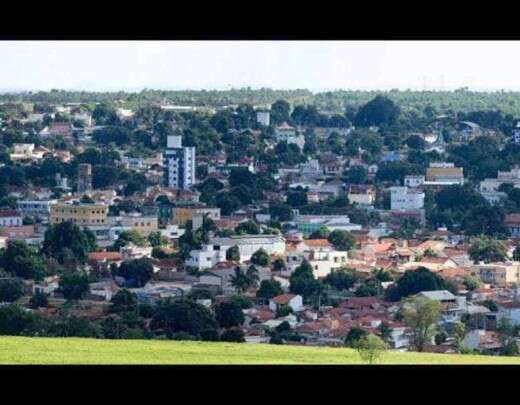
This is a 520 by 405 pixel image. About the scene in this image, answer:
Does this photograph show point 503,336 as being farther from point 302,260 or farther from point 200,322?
point 302,260

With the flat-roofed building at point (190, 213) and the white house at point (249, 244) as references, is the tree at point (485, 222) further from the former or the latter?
the flat-roofed building at point (190, 213)

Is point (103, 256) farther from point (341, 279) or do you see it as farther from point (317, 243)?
point (341, 279)

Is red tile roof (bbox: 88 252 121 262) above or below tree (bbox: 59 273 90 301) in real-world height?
below

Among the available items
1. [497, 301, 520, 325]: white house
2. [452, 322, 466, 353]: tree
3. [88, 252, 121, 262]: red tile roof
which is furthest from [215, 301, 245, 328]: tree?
[88, 252, 121, 262]: red tile roof

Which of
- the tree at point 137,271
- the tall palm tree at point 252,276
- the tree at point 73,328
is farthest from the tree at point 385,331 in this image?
the tree at point 137,271

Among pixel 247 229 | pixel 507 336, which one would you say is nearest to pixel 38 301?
pixel 507 336

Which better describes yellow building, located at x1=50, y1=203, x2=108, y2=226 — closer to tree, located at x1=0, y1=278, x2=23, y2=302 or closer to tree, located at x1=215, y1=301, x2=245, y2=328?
tree, located at x1=0, y1=278, x2=23, y2=302

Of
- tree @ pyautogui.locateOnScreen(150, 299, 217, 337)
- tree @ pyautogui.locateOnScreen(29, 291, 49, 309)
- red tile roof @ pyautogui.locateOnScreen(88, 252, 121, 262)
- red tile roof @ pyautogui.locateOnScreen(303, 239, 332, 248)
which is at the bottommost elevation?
red tile roof @ pyautogui.locateOnScreen(88, 252, 121, 262)

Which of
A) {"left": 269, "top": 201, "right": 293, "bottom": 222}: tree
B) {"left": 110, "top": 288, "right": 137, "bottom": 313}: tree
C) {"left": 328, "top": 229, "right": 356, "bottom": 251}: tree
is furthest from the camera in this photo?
{"left": 269, "top": 201, "right": 293, "bottom": 222}: tree
